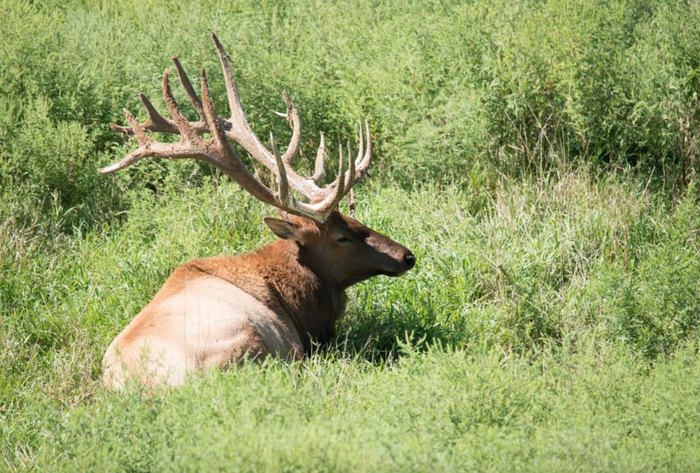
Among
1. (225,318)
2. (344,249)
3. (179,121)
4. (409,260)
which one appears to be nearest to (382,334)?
(409,260)

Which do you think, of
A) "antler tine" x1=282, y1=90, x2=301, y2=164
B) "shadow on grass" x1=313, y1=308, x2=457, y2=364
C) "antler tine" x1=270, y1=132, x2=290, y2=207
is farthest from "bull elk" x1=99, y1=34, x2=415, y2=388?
"antler tine" x1=282, y1=90, x2=301, y2=164

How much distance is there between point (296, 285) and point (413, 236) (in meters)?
1.55

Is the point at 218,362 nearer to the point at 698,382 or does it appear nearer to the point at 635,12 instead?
the point at 698,382

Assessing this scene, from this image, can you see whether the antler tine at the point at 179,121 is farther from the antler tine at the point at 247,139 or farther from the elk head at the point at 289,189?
the antler tine at the point at 247,139

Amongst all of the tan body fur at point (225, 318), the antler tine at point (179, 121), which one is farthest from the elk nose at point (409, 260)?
the antler tine at point (179, 121)

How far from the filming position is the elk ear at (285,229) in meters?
7.66

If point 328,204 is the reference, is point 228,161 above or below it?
above

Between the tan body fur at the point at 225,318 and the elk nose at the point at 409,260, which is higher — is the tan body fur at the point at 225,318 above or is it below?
below

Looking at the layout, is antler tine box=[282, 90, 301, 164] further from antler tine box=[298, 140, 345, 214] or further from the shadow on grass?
the shadow on grass

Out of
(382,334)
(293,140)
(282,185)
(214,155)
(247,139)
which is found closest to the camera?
(282,185)

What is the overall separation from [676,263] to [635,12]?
416cm

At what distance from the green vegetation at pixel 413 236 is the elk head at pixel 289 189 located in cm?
53

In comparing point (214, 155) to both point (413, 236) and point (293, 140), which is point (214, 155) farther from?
point (413, 236)

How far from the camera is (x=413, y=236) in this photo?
9.03 m
